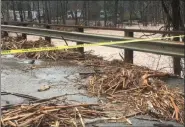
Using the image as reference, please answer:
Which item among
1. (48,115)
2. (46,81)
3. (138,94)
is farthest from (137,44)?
(48,115)

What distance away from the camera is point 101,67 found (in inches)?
380

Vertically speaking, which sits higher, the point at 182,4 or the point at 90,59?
the point at 182,4

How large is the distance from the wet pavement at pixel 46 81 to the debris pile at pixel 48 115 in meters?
0.34

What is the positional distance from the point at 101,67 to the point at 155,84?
245cm

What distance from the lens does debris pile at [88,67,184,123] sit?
20.2 feet

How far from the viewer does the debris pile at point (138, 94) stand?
617 cm

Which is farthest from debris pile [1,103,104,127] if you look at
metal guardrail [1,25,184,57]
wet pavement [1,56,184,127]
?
metal guardrail [1,25,184,57]

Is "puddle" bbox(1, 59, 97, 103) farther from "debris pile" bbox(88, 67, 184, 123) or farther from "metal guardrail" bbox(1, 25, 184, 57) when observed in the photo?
"metal guardrail" bbox(1, 25, 184, 57)

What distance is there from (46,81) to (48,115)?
108 inches

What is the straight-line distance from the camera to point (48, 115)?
5668mm

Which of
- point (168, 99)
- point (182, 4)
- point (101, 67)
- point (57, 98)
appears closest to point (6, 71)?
point (101, 67)

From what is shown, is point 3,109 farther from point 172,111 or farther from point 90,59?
point 90,59

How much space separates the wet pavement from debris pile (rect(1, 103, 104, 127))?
34 centimetres

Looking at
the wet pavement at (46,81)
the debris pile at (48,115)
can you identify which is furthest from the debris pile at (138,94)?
the debris pile at (48,115)
